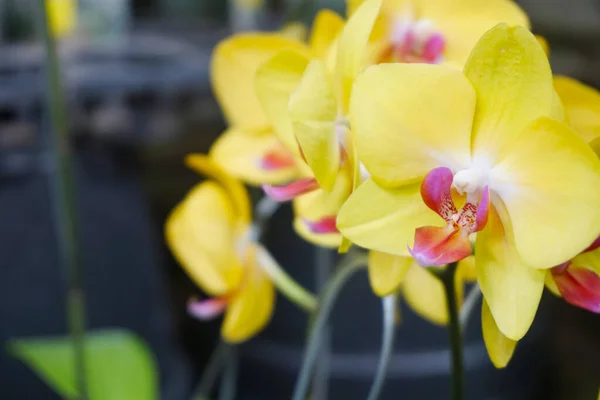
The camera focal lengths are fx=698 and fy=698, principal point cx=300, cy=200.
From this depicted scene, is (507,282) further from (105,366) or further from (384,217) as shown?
(105,366)

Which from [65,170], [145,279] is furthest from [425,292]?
[145,279]

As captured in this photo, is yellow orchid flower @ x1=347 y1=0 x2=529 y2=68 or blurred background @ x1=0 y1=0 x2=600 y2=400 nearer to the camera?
yellow orchid flower @ x1=347 y1=0 x2=529 y2=68

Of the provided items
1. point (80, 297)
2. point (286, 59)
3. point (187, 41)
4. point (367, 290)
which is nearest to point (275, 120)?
point (286, 59)

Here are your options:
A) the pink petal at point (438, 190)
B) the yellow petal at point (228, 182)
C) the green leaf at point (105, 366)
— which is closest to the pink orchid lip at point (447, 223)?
the pink petal at point (438, 190)

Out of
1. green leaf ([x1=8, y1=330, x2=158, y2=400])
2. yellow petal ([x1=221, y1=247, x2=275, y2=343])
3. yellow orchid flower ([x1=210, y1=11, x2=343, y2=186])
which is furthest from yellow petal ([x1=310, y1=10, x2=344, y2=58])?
green leaf ([x1=8, y1=330, x2=158, y2=400])

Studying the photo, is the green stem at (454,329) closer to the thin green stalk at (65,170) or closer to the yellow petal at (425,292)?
the yellow petal at (425,292)

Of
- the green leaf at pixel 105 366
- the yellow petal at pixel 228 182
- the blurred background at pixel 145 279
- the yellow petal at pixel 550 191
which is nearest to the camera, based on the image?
the yellow petal at pixel 550 191

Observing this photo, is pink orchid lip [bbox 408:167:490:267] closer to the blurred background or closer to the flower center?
the flower center

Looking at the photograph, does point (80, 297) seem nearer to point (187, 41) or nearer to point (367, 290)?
point (367, 290)
